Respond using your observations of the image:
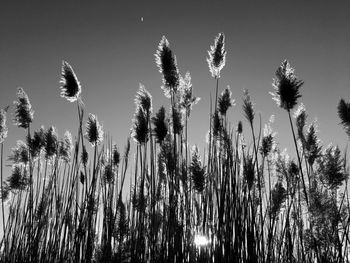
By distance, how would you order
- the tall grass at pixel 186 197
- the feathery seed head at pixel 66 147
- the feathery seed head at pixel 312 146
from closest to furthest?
the tall grass at pixel 186 197 < the feathery seed head at pixel 312 146 < the feathery seed head at pixel 66 147

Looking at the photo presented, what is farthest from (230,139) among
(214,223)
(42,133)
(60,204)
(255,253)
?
(42,133)

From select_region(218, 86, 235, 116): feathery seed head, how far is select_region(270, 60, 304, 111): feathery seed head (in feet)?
3.29

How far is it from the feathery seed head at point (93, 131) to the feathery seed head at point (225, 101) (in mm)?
1771

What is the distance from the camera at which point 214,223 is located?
10.0ft

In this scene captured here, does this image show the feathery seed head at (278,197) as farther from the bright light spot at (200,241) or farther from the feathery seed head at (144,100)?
the feathery seed head at (144,100)

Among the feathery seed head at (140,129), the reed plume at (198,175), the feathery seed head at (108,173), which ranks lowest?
the reed plume at (198,175)

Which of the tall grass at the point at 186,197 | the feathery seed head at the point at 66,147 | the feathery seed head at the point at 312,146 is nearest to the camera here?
the tall grass at the point at 186,197

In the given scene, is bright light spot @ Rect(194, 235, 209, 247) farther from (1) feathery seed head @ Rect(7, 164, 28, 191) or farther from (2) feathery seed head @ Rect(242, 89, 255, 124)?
(1) feathery seed head @ Rect(7, 164, 28, 191)

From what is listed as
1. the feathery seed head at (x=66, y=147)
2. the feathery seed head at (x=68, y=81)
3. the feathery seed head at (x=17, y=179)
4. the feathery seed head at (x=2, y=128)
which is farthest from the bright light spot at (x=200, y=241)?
the feathery seed head at (x=2, y=128)

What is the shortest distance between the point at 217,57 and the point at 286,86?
3.65 ft

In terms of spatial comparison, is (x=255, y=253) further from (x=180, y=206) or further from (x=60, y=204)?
(x=60, y=204)

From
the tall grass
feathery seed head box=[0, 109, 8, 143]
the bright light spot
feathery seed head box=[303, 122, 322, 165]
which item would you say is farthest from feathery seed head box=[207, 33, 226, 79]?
feathery seed head box=[0, 109, 8, 143]

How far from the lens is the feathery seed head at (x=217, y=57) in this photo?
4316 millimetres

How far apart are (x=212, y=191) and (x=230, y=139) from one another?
1.88ft
